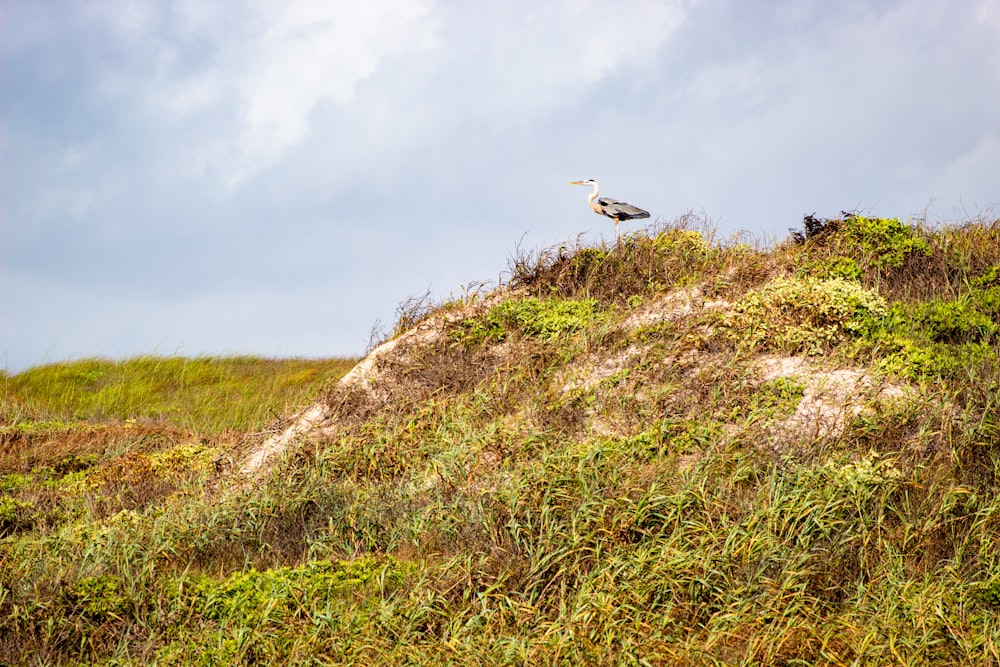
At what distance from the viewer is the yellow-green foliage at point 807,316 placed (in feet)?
36.2

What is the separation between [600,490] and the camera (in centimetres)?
852

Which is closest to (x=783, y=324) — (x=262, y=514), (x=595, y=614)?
(x=595, y=614)

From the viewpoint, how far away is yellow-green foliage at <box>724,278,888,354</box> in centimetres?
1102

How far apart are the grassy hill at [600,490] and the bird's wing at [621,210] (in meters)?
0.50

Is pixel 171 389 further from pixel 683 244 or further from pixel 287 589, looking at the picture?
pixel 287 589

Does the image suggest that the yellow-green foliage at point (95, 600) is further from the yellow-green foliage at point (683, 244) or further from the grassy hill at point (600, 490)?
the yellow-green foliage at point (683, 244)

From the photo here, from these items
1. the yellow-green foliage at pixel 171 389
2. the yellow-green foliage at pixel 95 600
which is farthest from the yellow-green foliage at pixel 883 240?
the yellow-green foliage at pixel 95 600

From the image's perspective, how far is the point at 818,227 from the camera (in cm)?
1351

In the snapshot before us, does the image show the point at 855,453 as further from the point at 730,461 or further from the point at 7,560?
the point at 7,560

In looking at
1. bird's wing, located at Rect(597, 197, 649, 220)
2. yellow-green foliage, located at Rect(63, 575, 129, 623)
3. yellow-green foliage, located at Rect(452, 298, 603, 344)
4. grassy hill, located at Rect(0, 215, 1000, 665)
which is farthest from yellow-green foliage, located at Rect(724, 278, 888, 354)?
yellow-green foliage, located at Rect(63, 575, 129, 623)

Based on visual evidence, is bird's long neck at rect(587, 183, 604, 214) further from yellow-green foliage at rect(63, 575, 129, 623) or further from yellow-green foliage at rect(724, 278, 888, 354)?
yellow-green foliage at rect(63, 575, 129, 623)

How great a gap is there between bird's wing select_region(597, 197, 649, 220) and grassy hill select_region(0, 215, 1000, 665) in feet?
1.64

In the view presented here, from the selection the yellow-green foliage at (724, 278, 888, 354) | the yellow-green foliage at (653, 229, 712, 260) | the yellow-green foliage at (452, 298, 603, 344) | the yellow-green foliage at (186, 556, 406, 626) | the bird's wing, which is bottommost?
the yellow-green foliage at (186, 556, 406, 626)

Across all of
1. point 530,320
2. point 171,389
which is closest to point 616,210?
point 530,320
